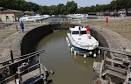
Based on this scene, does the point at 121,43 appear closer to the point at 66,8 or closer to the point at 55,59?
the point at 55,59

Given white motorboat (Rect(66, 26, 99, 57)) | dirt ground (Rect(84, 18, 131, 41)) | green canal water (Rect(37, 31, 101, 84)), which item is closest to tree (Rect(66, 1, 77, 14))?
dirt ground (Rect(84, 18, 131, 41))

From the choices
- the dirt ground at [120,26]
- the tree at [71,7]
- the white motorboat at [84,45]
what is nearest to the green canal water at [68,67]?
the white motorboat at [84,45]

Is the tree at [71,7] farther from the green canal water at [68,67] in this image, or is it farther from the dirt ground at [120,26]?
the green canal water at [68,67]

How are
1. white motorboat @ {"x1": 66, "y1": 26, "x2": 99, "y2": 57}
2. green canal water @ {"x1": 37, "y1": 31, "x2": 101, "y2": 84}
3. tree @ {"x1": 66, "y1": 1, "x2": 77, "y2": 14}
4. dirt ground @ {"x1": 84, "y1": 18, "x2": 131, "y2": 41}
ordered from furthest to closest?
tree @ {"x1": 66, "y1": 1, "x2": 77, "y2": 14} < dirt ground @ {"x1": 84, "y1": 18, "x2": 131, "y2": 41} < white motorboat @ {"x1": 66, "y1": 26, "x2": 99, "y2": 57} < green canal water @ {"x1": 37, "y1": 31, "x2": 101, "y2": 84}

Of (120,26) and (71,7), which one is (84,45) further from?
(71,7)

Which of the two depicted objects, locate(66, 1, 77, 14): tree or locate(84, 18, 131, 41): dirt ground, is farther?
locate(66, 1, 77, 14): tree

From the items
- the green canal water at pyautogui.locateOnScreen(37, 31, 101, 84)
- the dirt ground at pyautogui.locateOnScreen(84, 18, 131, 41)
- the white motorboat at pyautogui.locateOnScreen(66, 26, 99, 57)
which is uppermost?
the dirt ground at pyautogui.locateOnScreen(84, 18, 131, 41)

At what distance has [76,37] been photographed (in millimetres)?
25656

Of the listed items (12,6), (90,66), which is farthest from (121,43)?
(12,6)

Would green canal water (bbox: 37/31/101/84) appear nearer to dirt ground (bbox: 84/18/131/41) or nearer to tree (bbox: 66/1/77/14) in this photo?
dirt ground (bbox: 84/18/131/41)

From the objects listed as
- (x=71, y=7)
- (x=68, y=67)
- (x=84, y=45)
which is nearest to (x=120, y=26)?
(x=84, y=45)

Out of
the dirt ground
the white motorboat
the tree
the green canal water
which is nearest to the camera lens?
the green canal water

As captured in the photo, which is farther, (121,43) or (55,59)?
(55,59)

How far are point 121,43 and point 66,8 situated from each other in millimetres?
110951
